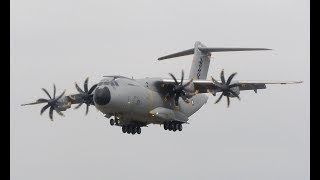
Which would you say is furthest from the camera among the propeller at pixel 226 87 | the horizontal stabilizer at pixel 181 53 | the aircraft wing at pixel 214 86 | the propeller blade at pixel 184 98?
the horizontal stabilizer at pixel 181 53

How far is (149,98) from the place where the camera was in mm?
43062

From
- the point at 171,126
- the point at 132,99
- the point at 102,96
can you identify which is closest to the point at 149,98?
the point at 132,99

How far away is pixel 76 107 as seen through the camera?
44281mm

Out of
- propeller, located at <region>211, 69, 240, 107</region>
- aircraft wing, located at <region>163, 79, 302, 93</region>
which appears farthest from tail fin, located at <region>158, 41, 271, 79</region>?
propeller, located at <region>211, 69, 240, 107</region>

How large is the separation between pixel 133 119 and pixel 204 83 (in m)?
5.07

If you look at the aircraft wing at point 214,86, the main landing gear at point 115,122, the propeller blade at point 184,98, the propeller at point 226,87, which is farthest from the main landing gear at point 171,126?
the propeller at point 226,87

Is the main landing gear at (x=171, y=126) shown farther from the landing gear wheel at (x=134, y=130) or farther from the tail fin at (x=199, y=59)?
the tail fin at (x=199, y=59)

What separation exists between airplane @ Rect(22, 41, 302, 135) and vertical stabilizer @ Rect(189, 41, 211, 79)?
125cm

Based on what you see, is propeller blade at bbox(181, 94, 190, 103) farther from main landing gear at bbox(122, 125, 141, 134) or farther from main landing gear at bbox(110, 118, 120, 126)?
main landing gear at bbox(110, 118, 120, 126)

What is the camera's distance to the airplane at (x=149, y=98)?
4116cm

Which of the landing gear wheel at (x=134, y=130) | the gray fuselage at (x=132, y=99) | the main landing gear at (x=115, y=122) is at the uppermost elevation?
the gray fuselage at (x=132, y=99)

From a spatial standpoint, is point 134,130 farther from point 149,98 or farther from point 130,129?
point 149,98
